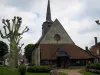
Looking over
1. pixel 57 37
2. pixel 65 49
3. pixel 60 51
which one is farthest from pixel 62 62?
pixel 57 37

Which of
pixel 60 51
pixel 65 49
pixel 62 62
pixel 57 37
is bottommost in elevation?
pixel 62 62

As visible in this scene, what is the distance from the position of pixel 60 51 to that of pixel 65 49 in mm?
2083

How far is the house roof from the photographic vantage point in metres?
53.4

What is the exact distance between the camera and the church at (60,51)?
173ft

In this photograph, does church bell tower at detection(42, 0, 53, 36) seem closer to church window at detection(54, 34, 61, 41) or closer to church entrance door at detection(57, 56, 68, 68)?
church window at detection(54, 34, 61, 41)

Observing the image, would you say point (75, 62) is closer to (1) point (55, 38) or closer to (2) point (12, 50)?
(1) point (55, 38)

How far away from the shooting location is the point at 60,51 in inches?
2083

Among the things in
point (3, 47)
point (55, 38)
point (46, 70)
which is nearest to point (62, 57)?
point (55, 38)

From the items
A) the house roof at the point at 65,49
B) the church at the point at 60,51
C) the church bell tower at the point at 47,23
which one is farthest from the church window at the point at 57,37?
the church bell tower at the point at 47,23

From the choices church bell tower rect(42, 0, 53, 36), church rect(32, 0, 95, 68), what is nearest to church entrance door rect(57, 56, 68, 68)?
church rect(32, 0, 95, 68)

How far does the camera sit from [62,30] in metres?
58.4

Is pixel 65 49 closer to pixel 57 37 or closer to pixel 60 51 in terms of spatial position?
pixel 60 51

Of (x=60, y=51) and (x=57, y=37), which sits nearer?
(x=60, y=51)

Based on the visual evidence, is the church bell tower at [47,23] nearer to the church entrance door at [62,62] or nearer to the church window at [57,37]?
the church window at [57,37]
